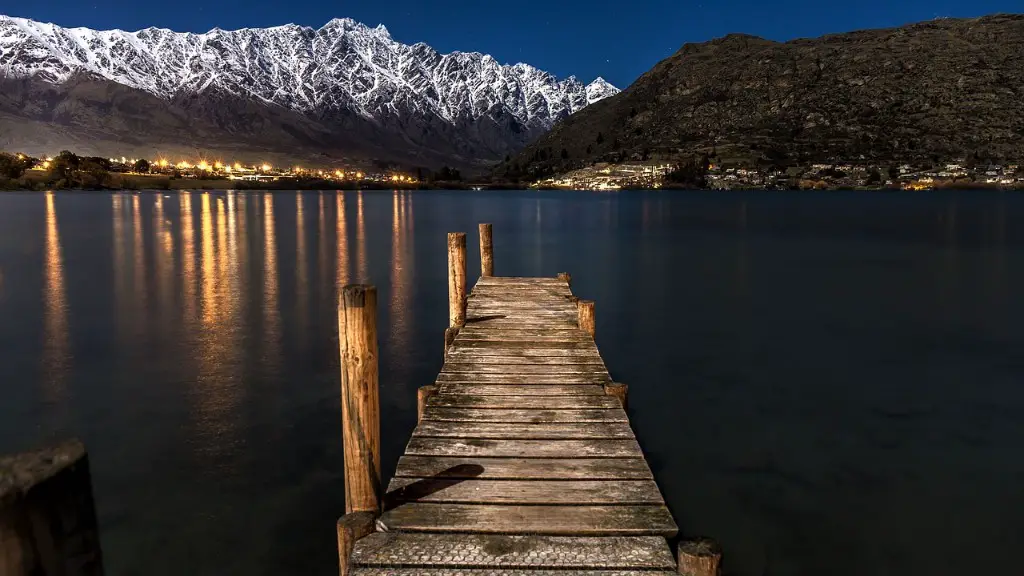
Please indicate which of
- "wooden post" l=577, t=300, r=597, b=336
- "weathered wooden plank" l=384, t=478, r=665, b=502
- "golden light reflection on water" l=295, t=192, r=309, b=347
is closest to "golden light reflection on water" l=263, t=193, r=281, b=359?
"golden light reflection on water" l=295, t=192, r=309, b=347

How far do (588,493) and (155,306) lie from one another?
1051 inches

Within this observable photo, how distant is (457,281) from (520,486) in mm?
10406

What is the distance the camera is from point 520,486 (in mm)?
7074

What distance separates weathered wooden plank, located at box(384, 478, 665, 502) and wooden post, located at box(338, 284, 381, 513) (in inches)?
11.9

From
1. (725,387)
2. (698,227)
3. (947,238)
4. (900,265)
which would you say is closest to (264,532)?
(725,387)

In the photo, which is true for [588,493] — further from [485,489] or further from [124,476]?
[124,476]

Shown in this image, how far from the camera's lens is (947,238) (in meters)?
60.2

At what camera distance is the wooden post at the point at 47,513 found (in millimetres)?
2047

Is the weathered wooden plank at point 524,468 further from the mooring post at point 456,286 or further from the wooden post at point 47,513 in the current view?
the mooring post at point 456,286

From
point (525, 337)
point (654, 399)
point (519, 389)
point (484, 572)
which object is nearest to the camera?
point (484, 572)

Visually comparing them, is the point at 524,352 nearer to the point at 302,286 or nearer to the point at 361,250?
the point at 302,286

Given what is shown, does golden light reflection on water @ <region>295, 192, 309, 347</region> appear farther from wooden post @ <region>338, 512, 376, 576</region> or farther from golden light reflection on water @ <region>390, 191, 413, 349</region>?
wooden post @ <region>338, 512, 376, 576</region>

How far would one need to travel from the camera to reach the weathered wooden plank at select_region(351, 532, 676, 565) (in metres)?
5.67

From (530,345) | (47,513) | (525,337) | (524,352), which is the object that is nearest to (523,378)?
(524,352)
